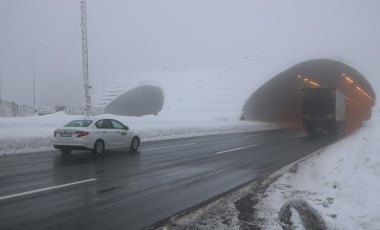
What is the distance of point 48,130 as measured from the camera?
21.2 metres

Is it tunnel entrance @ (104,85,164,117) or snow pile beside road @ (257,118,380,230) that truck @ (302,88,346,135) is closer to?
snow pile beside road @ (257,118,380,230)

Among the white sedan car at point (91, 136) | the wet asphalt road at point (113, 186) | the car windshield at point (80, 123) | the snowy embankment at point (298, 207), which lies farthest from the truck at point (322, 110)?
the snowy embankment at point (298, 207)

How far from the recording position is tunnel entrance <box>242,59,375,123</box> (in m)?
51.3

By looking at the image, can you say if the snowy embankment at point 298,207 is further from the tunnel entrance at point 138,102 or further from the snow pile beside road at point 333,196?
the tunnel entrance at point 138,102

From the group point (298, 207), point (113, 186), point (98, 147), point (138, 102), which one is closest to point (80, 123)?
point (98, 147)

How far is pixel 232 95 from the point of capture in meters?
52.0

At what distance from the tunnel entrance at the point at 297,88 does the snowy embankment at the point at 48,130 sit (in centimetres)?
1222

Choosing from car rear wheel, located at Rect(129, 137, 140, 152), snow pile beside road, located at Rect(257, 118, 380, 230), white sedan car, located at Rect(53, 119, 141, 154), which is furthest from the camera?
car rear wheel, located at Rect(129, 137, 140, 152)

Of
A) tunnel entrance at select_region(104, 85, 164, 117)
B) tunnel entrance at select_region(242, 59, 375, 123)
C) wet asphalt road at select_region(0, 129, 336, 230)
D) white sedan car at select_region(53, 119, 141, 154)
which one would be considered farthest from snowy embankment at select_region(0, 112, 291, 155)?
tunnel entrance at select_region(104, 85, 164, 117)

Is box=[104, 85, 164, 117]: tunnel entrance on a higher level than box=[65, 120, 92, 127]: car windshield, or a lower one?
higher

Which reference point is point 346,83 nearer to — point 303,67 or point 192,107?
point 303,67

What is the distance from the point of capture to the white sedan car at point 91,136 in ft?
51.8

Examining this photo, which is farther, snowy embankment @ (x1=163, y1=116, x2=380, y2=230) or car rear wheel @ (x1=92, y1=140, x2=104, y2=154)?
car rear wheel @ (x1=92, y1=140, x2=104, y2=154)

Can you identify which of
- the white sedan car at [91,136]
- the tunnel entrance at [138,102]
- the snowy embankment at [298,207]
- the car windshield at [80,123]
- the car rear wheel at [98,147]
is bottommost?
the snowy embankment at [298,207]
